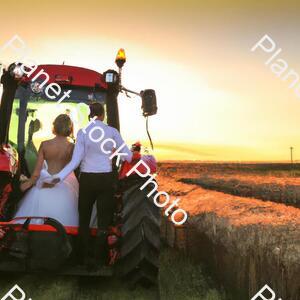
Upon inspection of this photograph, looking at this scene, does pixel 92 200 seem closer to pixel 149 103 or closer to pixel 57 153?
pixel 57 153

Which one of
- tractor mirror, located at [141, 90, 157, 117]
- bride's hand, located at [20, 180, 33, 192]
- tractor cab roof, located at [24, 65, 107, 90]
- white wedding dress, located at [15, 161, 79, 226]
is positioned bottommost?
white wedding dress, located at [15, 161, 79, 226]

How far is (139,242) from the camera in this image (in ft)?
18.5

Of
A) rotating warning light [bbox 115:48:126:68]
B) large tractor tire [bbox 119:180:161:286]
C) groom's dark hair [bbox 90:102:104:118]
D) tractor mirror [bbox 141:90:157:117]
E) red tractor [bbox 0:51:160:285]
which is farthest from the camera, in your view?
rotating warning light [bbox 115:48:126:68]

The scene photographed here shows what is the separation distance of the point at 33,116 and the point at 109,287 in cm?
239

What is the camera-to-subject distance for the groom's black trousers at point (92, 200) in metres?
5.71

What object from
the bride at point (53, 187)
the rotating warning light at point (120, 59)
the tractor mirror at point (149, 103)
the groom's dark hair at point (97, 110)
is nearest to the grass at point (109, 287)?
the bride at point (53, 187)

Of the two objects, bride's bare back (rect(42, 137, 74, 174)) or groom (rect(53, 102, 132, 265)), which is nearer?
groom (rect(53, 102, 132, 265))

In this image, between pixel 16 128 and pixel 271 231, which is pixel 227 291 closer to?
pixel 271 231

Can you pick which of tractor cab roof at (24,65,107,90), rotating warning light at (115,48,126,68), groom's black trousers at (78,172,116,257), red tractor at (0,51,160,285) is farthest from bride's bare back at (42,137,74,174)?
rotating warning light at (115,48,126,68)

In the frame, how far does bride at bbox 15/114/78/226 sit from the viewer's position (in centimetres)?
595

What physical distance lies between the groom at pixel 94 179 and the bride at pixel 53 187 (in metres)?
0.29

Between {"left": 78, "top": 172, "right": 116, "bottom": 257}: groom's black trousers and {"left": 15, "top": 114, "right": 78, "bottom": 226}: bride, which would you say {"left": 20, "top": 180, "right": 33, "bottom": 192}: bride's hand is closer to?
{"left": 15, "top": 114, "right": 78, "bottom": 226}: bride

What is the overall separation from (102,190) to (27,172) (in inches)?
57.5

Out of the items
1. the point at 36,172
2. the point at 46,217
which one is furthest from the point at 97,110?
the point at 46,217
